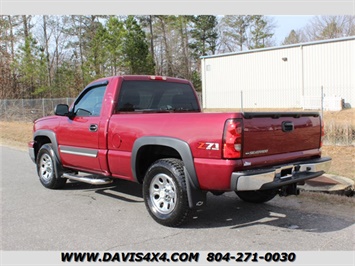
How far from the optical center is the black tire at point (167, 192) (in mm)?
4553

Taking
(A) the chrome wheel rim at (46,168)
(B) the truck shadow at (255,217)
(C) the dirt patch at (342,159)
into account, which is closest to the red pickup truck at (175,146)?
(A) the chrome wheel rim at (46,168)

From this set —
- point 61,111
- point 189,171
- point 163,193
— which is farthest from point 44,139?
point 189,171

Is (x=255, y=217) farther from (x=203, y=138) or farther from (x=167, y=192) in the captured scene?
(x=203, y=138)

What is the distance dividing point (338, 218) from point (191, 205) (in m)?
2.10

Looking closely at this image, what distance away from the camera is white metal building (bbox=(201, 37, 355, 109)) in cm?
2450

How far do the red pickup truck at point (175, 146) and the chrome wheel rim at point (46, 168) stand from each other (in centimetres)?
15

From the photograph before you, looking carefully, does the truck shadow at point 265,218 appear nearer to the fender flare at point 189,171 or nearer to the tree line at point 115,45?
the fender flare at point 189,171

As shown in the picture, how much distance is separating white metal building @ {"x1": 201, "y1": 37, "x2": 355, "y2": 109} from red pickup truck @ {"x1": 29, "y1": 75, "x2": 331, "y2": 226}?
1665cm

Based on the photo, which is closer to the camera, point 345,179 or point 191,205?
point 191,205

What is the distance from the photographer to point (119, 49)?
32031 millimetres

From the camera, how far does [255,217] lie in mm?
5156

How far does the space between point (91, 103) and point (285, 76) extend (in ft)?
79.6

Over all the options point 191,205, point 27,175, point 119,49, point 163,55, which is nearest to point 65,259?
point 191,205

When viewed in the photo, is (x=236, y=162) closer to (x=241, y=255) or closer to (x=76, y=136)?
(x=241, y=255)
